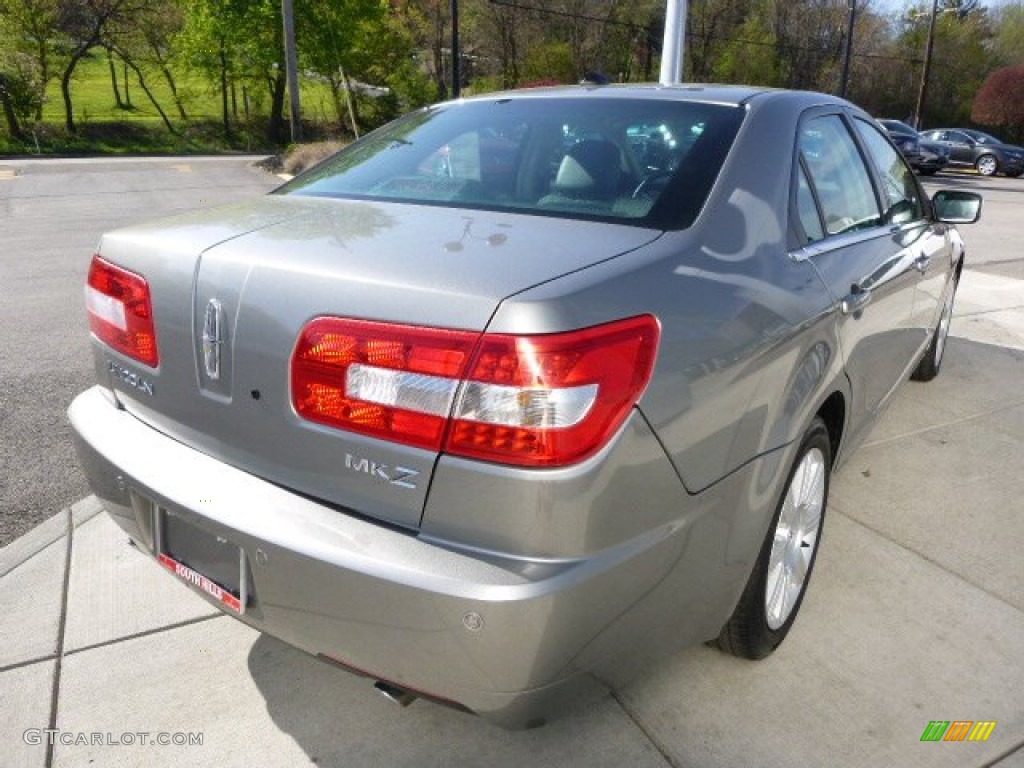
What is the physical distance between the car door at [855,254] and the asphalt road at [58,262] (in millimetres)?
2988

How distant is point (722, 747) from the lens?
7.02 ft

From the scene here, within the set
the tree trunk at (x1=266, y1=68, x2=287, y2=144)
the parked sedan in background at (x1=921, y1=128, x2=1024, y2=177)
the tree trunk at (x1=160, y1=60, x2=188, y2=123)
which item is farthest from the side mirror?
the tree trunk at (x1=160, y1=60, x2=188, y2=123)

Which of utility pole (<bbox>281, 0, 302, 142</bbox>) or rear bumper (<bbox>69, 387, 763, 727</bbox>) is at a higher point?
utility pole (<bbox>281, 0, 302, 142</bbox>)

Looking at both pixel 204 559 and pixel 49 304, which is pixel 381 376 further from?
pixel 49 304

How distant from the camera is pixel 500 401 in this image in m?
1.55

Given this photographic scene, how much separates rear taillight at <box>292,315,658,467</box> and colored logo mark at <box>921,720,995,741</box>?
137 cm

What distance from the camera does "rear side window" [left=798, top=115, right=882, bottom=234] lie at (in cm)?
257

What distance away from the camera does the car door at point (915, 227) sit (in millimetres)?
3271

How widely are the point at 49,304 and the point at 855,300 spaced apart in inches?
241

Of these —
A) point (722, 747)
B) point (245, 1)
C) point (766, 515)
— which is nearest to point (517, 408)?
point (766, 515)

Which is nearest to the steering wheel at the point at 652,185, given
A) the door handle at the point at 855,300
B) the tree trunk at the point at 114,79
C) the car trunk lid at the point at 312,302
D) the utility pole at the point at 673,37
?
the car trunk lid at the point at 312,302

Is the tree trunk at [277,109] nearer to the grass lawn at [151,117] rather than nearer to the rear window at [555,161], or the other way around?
the grass lawn at [151,117]

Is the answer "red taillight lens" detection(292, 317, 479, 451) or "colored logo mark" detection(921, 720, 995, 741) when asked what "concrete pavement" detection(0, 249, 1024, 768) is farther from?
"red taillight lens" detection(292, 317, 479, 451)

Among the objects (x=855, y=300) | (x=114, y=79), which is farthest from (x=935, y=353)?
(x=114, y=79)
